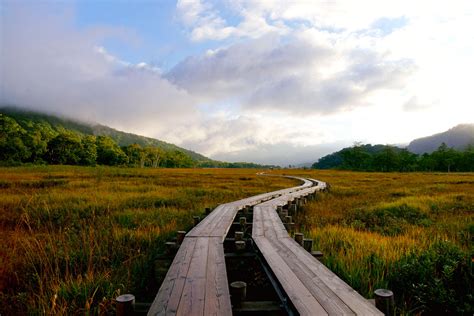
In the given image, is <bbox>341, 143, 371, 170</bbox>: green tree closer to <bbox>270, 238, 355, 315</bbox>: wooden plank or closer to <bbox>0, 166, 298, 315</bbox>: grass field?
<bbox>0, 166, 298, 315</bbox>: grass field

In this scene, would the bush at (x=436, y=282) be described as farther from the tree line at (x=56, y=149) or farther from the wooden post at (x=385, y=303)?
the tree line at (x=56, y=149)

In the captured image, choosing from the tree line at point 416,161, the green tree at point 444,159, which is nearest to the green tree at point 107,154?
the tree line at point 416,161

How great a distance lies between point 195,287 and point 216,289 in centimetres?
22

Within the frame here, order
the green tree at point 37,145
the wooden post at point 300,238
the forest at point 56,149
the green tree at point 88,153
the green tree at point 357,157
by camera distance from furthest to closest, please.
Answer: the green tree at point 357,157
the green tree at point 88,153
the green tree at point 37,145
the forest at point 56,149
the wooden post at point 300,238

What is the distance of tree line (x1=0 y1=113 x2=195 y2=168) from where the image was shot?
59.8 meters

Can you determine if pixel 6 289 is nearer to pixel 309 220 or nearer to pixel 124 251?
pixel 124 251

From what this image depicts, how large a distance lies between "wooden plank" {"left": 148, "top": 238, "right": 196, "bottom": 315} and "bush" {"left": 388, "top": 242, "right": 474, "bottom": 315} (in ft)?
8.46

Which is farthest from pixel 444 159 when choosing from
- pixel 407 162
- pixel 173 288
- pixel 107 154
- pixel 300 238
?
pixel 173 288

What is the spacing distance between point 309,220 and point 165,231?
4408 mm

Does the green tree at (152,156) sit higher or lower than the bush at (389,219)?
higher

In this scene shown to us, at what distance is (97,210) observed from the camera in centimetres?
950

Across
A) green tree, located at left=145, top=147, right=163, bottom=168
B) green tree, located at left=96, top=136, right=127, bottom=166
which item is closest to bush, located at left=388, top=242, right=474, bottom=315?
green tree, located at left=96, top=136, right=127, bottom=166

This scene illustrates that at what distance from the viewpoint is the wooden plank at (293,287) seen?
8.08ft

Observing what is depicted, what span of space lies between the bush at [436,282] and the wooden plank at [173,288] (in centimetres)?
258
